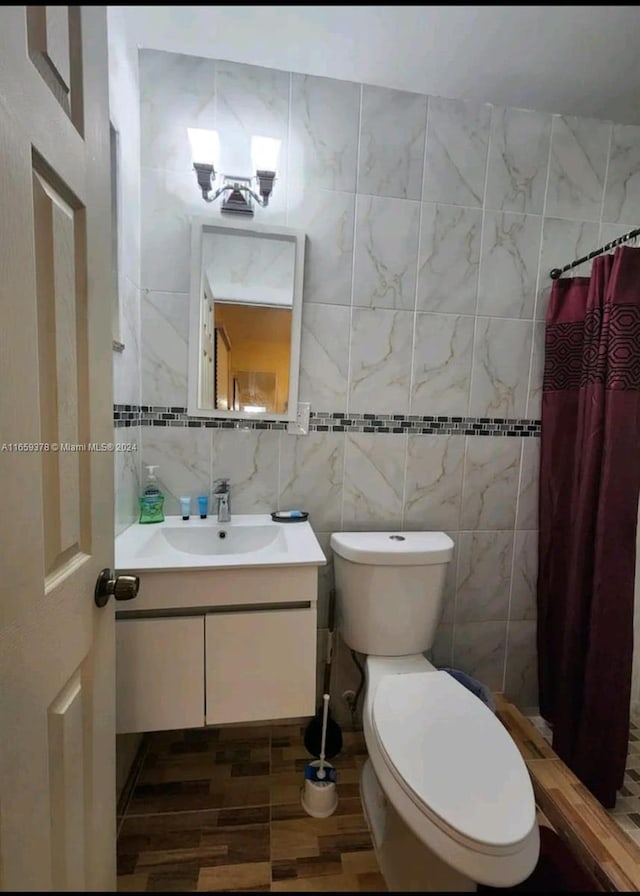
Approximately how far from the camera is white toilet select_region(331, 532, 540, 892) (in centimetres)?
49

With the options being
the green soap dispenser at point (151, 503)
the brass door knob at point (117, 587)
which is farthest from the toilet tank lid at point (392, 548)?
the brass door knob at point (117, 587)

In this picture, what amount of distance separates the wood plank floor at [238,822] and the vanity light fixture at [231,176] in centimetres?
152

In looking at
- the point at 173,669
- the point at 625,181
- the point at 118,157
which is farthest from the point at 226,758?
the point at 625,181

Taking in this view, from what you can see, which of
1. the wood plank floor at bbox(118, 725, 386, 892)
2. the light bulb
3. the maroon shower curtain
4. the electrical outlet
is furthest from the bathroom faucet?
the maroon shower curtain

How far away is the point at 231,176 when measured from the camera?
49.9 inches

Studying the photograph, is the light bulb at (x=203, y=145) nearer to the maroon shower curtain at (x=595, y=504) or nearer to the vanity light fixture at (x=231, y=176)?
the vanity light fixture at (x=231, y=176)

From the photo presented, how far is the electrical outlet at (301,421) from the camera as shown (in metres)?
1.39

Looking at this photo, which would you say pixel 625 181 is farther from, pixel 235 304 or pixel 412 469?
pixel 235 304

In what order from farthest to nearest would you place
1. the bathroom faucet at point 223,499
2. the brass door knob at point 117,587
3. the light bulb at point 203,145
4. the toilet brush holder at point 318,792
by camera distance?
the bathroom faucet at point 223,499
the light bulb at point 203,145
the toilet brush holder at point 318,792
the brass door knob at point 117,587

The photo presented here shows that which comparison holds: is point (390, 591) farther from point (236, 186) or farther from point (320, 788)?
point (236, 186)

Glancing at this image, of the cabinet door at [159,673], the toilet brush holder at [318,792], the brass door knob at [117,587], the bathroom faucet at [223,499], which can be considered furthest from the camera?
the bathroom faucet at [223,499]

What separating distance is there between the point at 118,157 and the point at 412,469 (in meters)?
1.30

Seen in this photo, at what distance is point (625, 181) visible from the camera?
4.64 ft

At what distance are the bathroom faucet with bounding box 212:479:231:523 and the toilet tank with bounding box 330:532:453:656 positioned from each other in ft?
1.23
